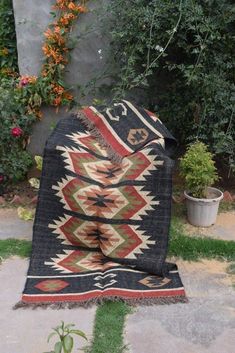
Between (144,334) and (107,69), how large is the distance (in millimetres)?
2424

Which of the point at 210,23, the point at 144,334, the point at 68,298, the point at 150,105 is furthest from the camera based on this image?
the point at 150,105

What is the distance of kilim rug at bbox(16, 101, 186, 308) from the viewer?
2.99 metres

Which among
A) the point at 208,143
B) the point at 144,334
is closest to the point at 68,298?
the point at 144,334

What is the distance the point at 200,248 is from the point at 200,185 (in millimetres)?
469

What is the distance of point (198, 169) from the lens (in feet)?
11.9

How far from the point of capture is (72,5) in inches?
164

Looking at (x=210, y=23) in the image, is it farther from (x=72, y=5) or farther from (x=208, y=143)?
(x=72, y=5)

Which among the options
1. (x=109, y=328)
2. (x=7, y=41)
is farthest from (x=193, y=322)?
(x=7, y=41)

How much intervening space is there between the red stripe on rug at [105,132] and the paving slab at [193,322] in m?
0.98

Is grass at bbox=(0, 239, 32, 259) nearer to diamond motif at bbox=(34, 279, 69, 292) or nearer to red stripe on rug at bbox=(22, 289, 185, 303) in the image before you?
diamond motif at bbox=(34, 279, 69, 292)

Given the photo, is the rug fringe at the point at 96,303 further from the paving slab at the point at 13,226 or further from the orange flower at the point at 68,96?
the orange flower at the point at 68,96

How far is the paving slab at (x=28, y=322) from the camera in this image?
8.36 feet

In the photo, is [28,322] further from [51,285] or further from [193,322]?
[193,322]

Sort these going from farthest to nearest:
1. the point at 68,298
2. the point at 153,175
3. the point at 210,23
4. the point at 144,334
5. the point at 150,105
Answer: the point at 150,105 → the point at 210,23 → the point at 153,175 → the point at 68,298 → the point at 144,334
